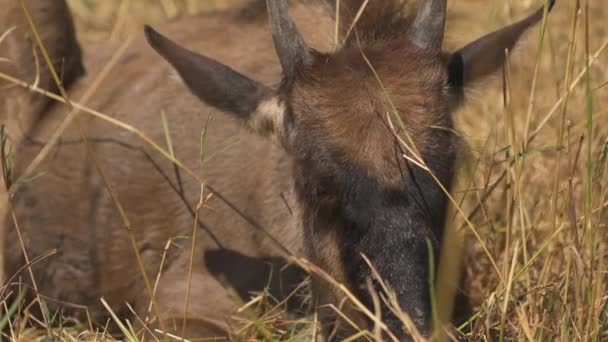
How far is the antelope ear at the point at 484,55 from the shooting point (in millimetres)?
4289

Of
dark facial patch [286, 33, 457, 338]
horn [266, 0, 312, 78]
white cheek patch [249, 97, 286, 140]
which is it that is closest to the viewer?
dark facial patch [286, 33, 457, 338]

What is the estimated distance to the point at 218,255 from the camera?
16.1 ft

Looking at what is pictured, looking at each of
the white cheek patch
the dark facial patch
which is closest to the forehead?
the dark facial patch

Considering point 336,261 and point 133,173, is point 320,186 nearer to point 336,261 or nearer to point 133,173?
point 336,261

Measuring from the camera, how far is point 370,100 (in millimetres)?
A: 3848

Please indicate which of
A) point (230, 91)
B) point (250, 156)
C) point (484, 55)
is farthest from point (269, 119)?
point (484, 55)

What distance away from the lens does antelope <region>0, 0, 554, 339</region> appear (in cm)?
379

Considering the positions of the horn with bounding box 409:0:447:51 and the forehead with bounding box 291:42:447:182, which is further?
the horn with bounding box 409:0:447:51

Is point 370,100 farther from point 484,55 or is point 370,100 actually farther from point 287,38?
point 484,55

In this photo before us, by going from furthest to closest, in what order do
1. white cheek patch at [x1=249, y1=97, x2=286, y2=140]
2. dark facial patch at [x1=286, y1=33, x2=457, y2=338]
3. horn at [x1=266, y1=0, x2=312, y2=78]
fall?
white cheek patch at [x1=249, y1=97, x2=286, y2=140] < horn at [x1=266, y1=0, x2=312, y2=78] < dark facial patch at [x1=286, y1=33, x2=457, y2=338]

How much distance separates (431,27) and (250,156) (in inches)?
48.9

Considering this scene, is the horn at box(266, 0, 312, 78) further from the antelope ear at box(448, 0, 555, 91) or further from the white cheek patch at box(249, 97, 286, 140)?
the antelope ear at box(448, 0, 555, 91)

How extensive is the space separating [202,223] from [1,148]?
1059 millimetres

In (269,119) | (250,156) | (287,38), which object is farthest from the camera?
(250,156)
